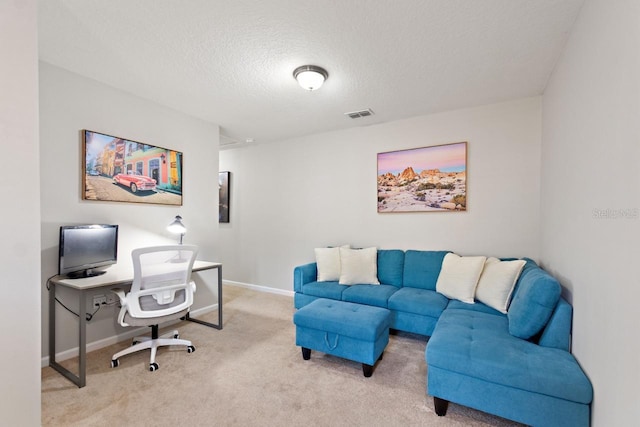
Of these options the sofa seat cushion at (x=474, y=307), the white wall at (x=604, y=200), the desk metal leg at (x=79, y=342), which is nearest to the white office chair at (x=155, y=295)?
the desk metal leg at (x=79, y=342)

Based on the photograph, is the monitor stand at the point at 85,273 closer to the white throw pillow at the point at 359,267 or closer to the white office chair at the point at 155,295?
the white office chair at the point at 155,295

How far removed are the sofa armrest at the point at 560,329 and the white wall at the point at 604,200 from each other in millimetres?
44

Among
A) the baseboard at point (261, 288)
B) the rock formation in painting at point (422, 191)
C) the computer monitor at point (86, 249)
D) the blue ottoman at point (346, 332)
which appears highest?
the rock formation in painting at point (422, 191)

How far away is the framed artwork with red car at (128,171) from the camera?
8.66 feet

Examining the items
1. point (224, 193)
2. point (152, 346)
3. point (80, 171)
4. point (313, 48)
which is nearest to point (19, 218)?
point (80, 171)

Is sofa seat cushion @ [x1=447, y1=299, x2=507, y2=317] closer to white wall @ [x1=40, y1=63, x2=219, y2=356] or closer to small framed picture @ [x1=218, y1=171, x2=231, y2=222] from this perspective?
white wall @ [x1=40, y1=63, x2=219, y2=356]

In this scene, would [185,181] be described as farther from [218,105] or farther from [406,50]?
[406,50]

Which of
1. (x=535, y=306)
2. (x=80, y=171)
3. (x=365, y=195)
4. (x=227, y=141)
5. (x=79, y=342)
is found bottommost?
(x=79, y=342)

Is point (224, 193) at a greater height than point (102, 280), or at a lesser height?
greater

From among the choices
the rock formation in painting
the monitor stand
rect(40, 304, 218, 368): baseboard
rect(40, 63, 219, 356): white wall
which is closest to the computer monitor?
the monitor stand

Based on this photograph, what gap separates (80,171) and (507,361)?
145 inches

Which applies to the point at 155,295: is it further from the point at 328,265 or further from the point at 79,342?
the point at 328,265

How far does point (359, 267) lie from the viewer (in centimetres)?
349

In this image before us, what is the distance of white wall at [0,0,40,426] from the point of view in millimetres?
1326
